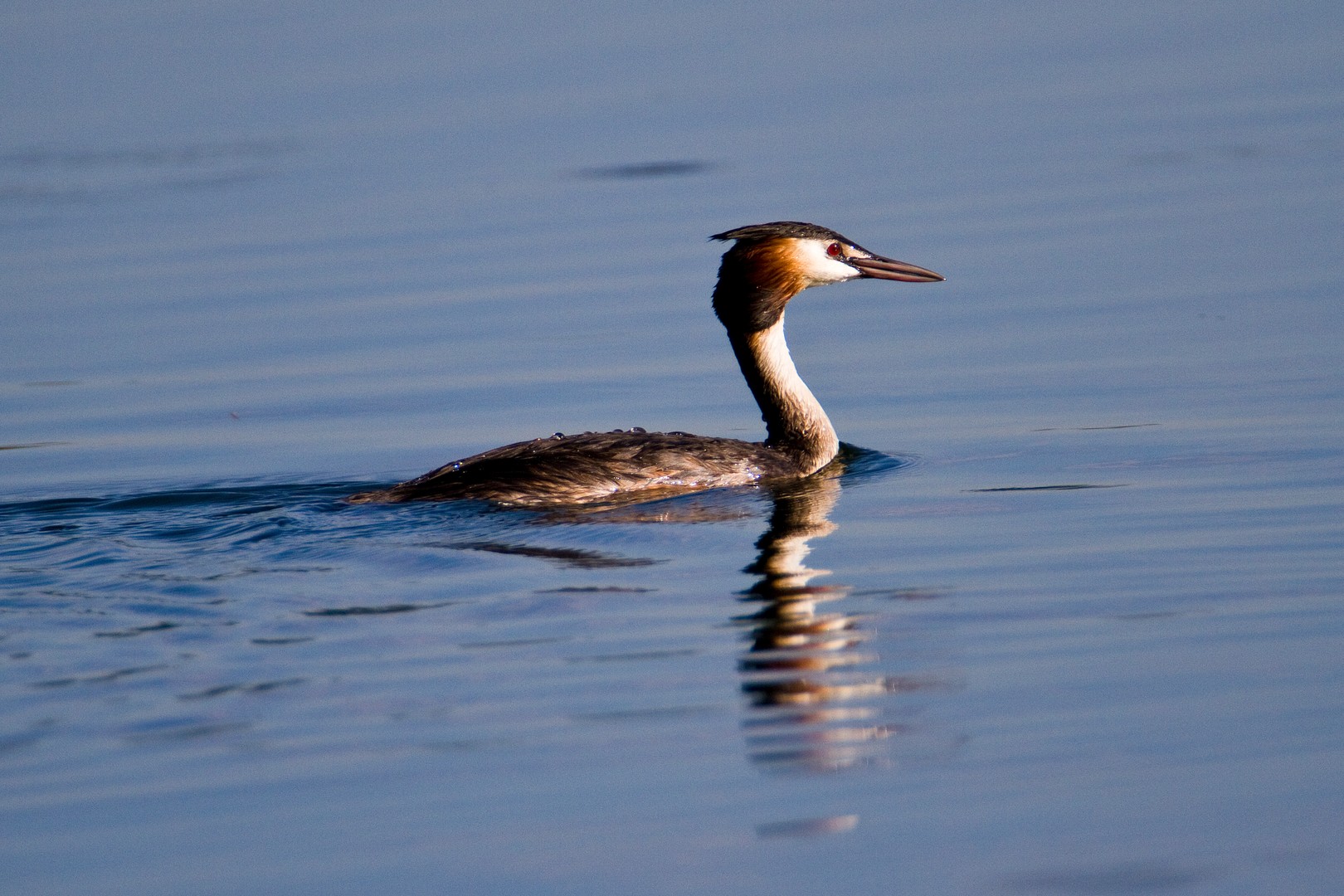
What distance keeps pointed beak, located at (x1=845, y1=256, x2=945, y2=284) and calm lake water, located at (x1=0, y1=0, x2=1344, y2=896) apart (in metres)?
0.89

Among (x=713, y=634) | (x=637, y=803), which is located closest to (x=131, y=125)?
(x=713, y=634)

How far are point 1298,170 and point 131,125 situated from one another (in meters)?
12.5

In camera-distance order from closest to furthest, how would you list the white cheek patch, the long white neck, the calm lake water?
the calm lake water < the long white neck < the white cheek patch

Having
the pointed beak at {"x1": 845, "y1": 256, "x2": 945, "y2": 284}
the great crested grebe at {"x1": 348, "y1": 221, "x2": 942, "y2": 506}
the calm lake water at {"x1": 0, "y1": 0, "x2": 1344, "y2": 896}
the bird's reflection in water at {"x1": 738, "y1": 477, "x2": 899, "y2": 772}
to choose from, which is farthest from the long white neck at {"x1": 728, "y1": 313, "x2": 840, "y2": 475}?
the bird's reflection in water at {"x1": 738, "y1": 477, "x2": 899, "y2": 772}

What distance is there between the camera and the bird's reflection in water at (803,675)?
6.51m

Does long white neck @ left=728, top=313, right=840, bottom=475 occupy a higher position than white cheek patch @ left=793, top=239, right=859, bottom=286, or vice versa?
white cheek patch @ left=793, top=239, right=859, bottom=286

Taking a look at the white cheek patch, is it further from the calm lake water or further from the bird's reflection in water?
the bird's reflection in water

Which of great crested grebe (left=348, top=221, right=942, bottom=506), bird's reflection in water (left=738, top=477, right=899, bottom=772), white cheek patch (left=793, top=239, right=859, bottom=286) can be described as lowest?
bird's reflection in water (left=738, top=477, right=899, bottom=772)

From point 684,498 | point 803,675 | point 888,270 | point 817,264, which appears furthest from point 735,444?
point 803,675

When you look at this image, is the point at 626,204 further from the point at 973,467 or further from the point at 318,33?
the point at 318,33

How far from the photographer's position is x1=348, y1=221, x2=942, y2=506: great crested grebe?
33.5ft

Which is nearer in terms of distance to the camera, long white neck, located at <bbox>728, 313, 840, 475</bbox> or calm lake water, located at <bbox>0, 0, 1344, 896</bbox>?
calm lake water, located at <bbox>0, 0, 1344, 896</bbox>

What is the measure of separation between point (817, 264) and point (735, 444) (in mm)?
1518

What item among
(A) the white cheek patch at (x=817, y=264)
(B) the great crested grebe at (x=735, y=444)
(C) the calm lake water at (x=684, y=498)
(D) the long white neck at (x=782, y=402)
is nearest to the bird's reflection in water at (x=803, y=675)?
(C) the calm lake water at (x=684, y=498)
